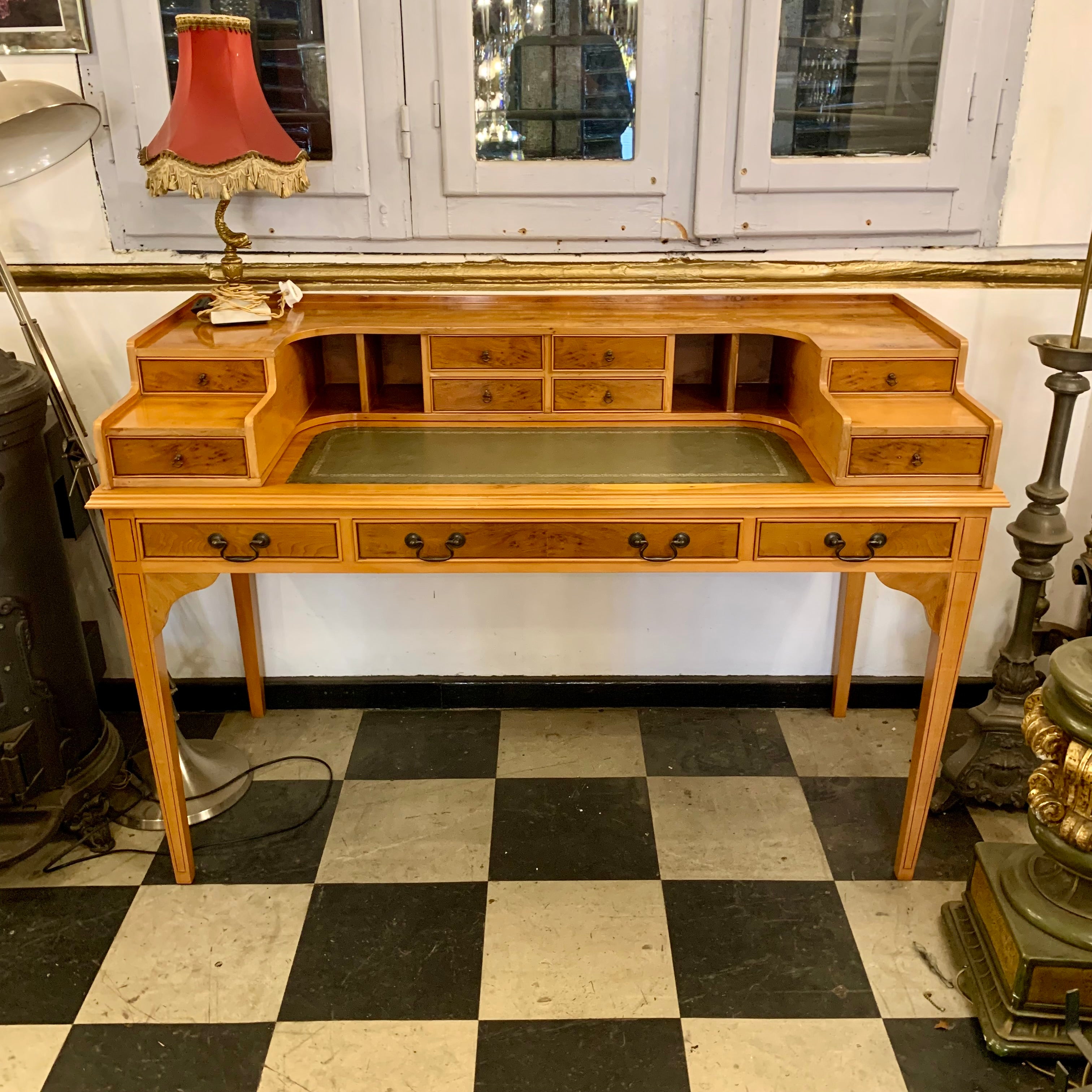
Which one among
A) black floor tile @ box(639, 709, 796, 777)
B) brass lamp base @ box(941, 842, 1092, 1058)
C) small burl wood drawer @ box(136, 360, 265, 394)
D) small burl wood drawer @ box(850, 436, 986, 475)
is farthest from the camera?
black floor tile @ box(639, 709, 796, 777)

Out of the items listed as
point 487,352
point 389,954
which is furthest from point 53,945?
point 487,352

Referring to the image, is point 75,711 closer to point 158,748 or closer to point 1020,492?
point 158,748

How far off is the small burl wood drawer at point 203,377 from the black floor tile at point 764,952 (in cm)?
142

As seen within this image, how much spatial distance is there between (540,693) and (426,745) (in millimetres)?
357

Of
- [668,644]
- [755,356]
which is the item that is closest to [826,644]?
[668,644]

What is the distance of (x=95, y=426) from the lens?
1914 mm

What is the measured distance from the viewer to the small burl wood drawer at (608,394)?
2.28m

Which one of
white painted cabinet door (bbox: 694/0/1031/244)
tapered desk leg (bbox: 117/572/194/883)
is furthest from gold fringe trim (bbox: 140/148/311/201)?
white painted cabinet door (bbox: 694/0/1031/244)

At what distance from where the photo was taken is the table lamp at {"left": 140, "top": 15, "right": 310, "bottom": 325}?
2012 millimetres

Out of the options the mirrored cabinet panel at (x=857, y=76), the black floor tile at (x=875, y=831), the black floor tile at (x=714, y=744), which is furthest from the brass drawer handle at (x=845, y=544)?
the mirrored cabinet panel at (x=857, y=76)

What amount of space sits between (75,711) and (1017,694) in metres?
2.29

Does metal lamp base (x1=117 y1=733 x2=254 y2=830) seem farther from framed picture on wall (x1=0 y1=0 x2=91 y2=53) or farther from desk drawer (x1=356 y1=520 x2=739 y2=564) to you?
framed picture on wall (x1=0 y1=0 x2=91 y2=53)

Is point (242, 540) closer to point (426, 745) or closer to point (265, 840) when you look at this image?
point (265, 840)

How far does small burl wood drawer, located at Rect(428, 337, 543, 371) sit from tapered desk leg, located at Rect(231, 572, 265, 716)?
34.4 inches
